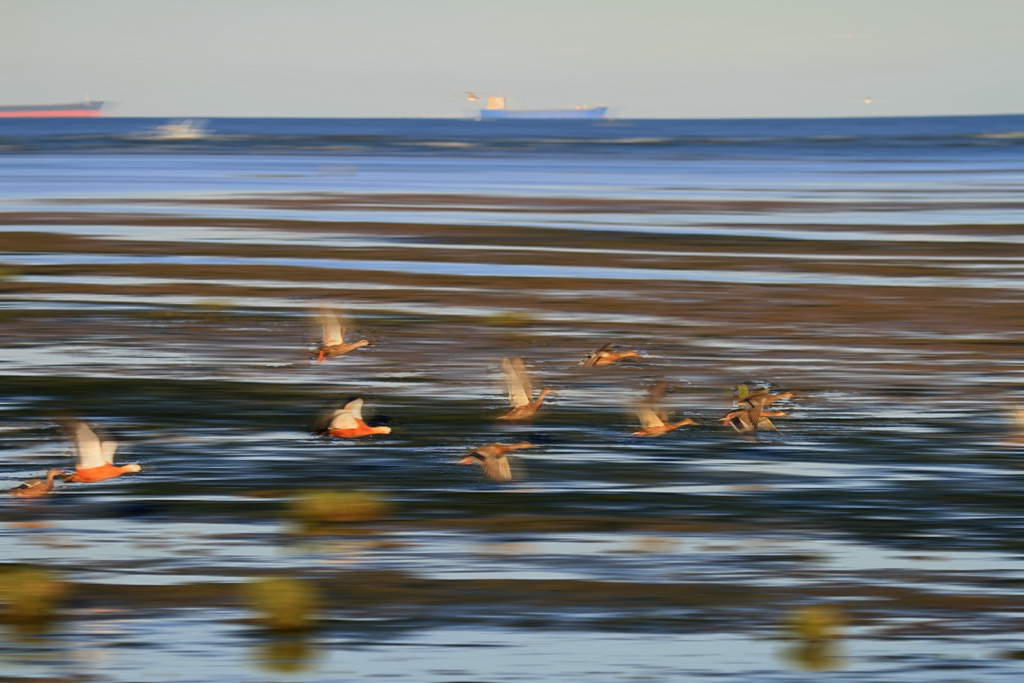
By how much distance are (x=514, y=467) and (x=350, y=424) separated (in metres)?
1.43

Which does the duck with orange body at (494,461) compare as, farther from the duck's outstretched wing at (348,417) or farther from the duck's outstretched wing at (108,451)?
the duck's outstretched wing at (108,451)

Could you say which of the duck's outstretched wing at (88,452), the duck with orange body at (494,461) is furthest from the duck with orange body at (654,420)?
the duck's outstretched wing at (88,452)

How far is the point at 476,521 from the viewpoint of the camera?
10250mm

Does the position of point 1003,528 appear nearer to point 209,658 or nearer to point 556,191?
point 209,658

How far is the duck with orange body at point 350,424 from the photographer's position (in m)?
12.5

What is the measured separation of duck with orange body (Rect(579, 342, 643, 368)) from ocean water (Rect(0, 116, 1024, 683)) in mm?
142

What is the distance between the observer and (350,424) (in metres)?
12.6

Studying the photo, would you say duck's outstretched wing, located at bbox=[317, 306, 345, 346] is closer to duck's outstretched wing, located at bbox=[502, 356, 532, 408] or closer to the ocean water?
the ocean water

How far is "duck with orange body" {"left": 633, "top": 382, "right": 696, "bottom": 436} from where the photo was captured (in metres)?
12.9

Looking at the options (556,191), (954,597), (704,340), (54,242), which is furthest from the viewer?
(556,191)

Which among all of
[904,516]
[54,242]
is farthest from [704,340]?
[54,242]

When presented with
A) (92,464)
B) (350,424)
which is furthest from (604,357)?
(92,464)

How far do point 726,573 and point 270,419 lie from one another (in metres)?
5.55

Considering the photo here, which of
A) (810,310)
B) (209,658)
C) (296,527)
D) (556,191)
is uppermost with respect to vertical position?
(556,191)
